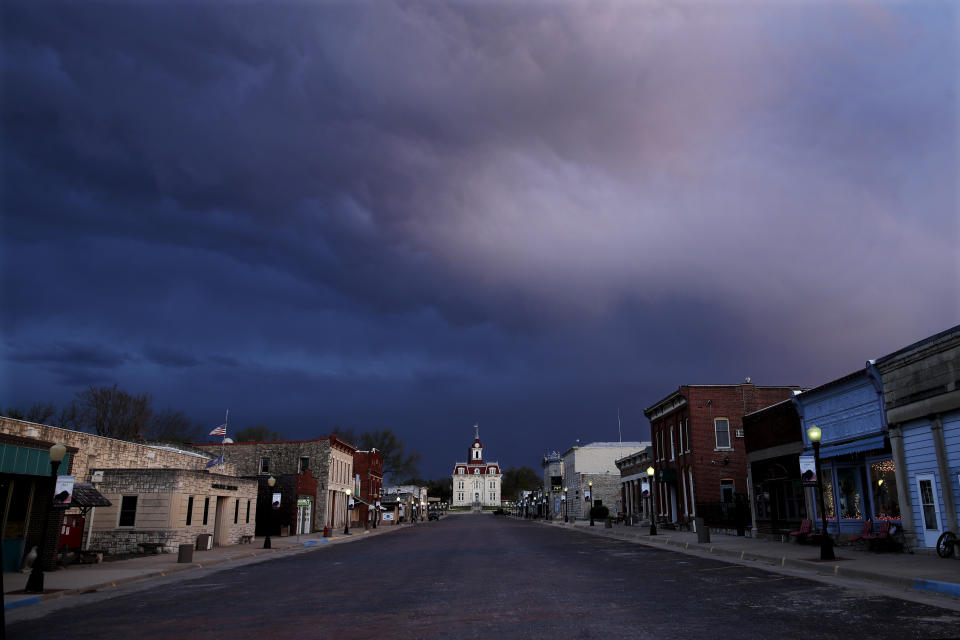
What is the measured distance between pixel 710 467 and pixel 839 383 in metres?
19.3

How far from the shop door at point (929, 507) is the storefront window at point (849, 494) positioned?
13.5ft

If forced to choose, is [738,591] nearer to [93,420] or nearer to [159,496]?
[159,496]

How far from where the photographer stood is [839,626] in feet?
32.6

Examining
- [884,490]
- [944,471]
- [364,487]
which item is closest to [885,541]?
[884,490]

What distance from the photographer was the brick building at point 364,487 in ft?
235

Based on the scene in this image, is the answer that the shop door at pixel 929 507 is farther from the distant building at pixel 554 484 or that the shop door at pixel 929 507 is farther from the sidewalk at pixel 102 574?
the distant building at pixel 554 484

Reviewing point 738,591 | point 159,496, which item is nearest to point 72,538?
point 159,496

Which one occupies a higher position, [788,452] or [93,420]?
[93,420]

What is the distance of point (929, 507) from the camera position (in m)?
21.4

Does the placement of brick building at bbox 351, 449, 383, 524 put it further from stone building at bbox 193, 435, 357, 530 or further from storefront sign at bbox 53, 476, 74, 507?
storefront sign at bbox 53, 476, 74, 507

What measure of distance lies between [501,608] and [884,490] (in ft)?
61.5

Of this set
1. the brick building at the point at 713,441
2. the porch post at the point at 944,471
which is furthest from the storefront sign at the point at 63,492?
the brick building at the point at 713,441

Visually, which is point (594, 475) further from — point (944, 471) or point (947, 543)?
point (947, 543)

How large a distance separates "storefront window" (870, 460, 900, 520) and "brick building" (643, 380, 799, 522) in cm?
1811
